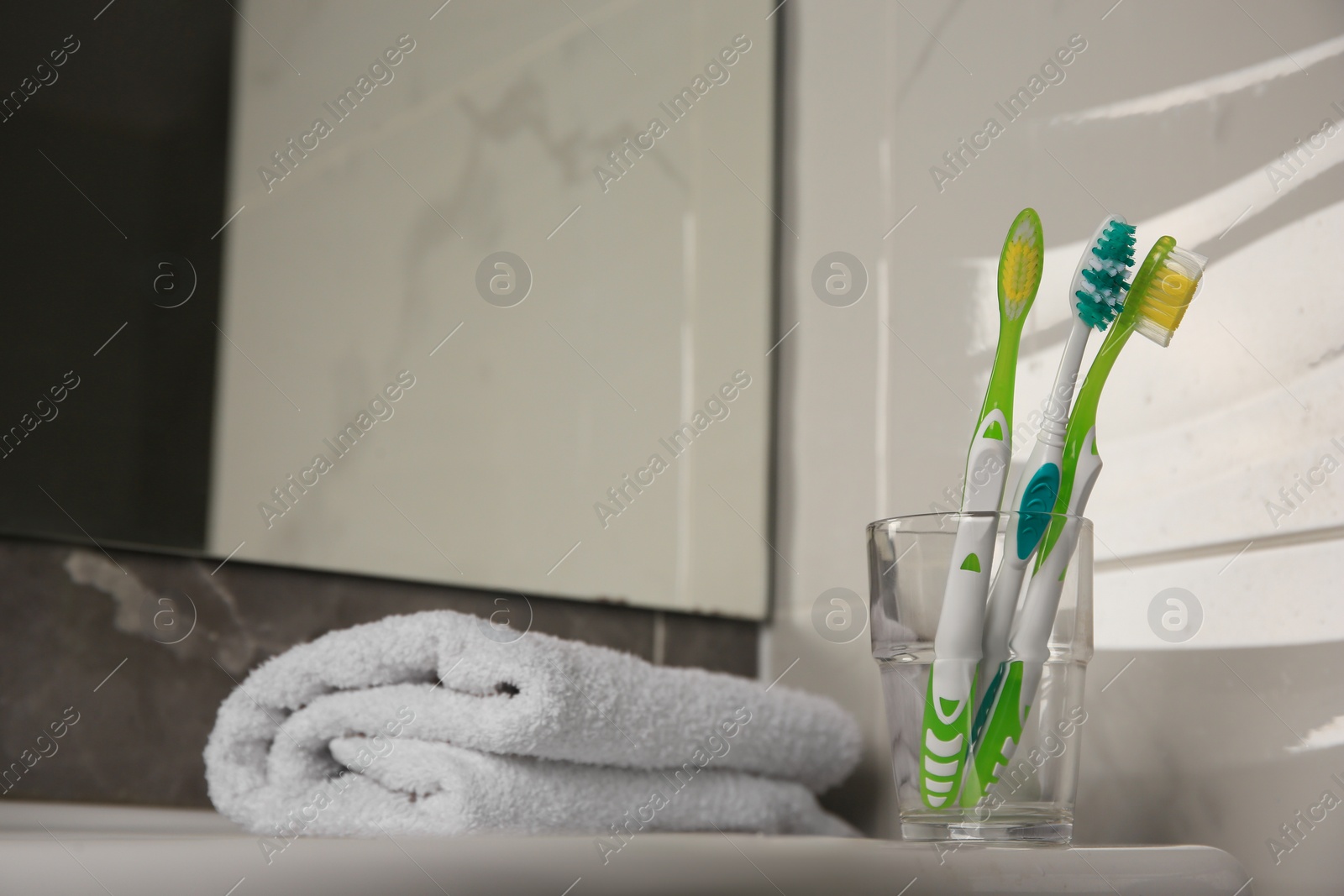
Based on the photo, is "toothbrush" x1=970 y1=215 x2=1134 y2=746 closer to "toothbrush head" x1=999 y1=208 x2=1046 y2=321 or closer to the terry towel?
"toothbrush head" x1=999 y1=208 x2=1046 y2=321

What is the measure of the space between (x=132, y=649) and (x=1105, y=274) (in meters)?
0.59

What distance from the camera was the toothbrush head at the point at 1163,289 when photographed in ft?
1.80

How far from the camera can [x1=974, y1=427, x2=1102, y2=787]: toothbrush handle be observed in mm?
538

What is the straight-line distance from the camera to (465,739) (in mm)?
568

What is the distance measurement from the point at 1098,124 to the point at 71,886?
2.24ft

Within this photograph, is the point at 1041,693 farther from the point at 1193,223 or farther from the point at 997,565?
the point at 1193,223

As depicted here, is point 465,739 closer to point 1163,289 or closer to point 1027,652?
point 1027,652

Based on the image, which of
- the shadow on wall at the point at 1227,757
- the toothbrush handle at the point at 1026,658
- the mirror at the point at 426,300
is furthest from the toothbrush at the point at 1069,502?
the mirror at the point at 426,300

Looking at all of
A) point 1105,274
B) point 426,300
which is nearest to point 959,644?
point 1105,274

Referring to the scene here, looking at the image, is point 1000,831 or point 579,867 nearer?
point 579,867

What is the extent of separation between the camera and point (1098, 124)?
72 centimetres

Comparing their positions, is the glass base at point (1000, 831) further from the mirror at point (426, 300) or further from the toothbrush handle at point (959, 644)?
the mirror at point (426, 300)

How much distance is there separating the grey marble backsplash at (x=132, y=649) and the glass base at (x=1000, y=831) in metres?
0.40

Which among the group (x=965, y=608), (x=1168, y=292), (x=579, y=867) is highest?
(x=1168, y=292)
